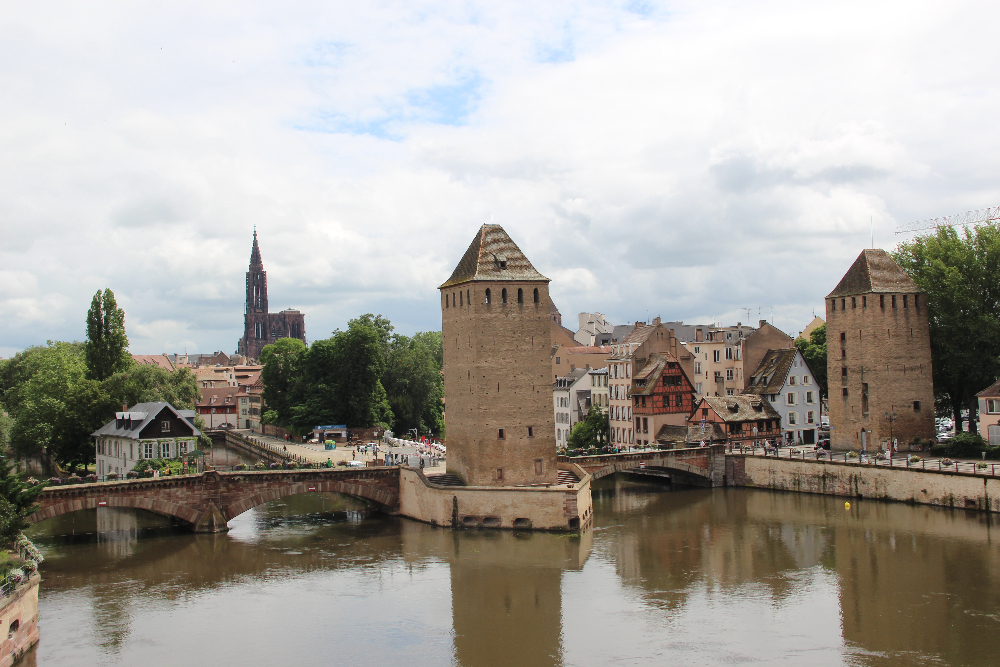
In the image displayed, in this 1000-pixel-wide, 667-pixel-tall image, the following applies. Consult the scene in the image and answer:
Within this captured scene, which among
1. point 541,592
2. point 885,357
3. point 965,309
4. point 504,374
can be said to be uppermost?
point 965,309

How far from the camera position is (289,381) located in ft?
280

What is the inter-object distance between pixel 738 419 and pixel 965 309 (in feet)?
50.3

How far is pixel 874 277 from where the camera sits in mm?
55156

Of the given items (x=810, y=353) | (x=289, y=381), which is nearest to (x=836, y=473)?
(x=810, y=353)

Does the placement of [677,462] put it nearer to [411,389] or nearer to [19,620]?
[411,389]

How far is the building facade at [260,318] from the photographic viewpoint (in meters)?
192

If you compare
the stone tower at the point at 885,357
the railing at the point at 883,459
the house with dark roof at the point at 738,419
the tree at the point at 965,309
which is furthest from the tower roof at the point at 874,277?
the house with dark roof at the point at 738,419

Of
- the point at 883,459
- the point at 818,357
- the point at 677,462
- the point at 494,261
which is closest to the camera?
the point at 494,261

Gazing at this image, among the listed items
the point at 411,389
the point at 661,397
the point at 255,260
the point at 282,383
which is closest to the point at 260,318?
the point at 255,260

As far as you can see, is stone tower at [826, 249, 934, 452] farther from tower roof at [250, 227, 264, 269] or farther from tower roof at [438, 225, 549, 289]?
tower roof at [250, 227, 264, 269]

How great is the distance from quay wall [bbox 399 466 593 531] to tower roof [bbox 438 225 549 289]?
10000 millimetres

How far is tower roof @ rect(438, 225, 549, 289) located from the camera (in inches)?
1790

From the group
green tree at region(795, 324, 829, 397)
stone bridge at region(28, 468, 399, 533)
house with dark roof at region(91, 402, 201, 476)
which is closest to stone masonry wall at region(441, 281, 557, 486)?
stone bridge at region(28, 468, 399, 533)

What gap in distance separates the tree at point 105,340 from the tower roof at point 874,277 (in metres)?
50.3
